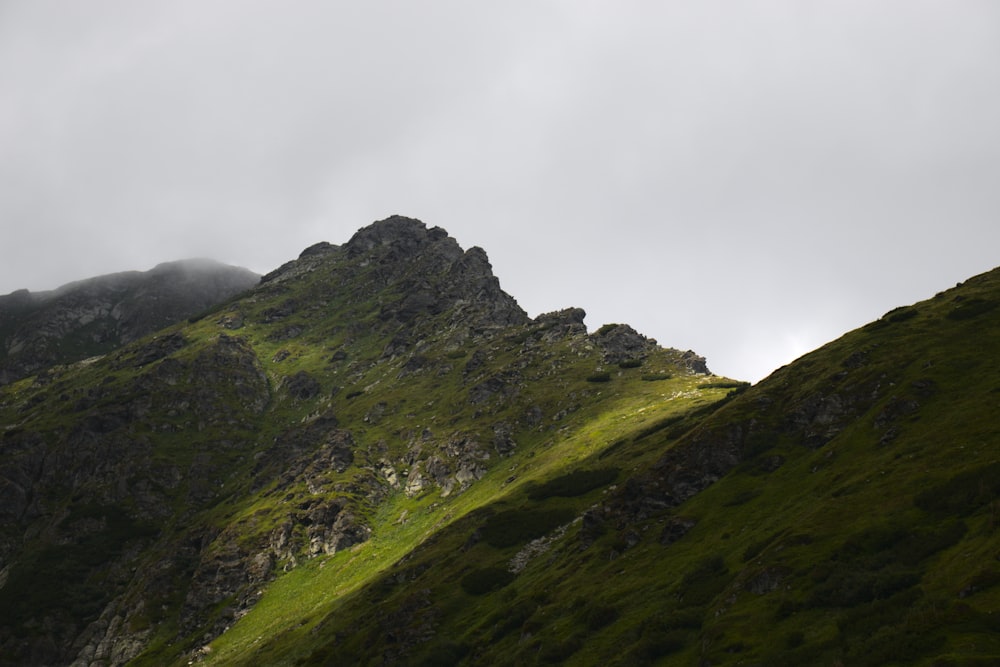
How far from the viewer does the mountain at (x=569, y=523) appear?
39.8 m

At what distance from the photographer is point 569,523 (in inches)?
3469

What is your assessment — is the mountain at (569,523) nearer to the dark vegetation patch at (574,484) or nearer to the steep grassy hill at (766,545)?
the steep grassy hill at (766,545)

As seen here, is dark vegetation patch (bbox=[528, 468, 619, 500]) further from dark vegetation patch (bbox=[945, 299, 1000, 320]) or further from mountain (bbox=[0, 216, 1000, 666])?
dark vegetation patch (bbox=[945, 299, 1000, 320])

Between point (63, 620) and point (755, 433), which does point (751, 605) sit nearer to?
point (755, 433)

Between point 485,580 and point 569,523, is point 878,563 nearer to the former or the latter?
point 485,580

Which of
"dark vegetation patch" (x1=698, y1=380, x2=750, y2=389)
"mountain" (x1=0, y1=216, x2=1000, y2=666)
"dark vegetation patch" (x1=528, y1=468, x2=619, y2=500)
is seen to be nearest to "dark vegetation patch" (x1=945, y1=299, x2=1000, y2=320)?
"mountain" (x1=0, y1=216, x2=1000, y2=666)

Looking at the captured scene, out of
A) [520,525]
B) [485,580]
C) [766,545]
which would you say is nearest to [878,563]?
[766,545]

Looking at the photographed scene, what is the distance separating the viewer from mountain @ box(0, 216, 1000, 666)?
3978 cm

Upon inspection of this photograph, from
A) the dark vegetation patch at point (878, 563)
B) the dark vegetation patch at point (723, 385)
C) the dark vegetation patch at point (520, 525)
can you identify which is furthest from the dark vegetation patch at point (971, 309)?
the dark vegetation patch at point (723, 385)

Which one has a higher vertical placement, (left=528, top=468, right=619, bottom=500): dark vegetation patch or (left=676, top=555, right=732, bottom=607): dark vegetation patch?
(left=528, top=468, right=619, bottom=500): dark vegetation patch

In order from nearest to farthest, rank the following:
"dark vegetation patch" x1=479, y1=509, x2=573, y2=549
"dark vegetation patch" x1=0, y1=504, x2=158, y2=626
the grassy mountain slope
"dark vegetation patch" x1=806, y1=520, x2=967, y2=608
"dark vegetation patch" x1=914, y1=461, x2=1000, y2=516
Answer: "dark vegetation patch" x1=806, y1=520, x2=967, y2=608, "dark vegetation patch" x1=914, y1=461, x2=1000, y2=516, "dark vegetation patch" x1=479, y1=509, x2=573, y2=549, the grassy mountain slope, "dark vegetation patch" x1=0, y1=504, x2=158, y2=626

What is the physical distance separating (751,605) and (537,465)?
8519cm

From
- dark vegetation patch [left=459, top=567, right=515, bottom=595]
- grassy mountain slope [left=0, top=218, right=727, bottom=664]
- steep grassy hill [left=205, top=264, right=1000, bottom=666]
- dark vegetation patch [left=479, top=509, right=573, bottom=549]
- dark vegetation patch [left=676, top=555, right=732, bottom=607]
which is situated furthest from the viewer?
grassy mountain slope [left=0, top=218, right=727, bottom=664]

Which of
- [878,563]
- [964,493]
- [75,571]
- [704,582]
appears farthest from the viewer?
[75,571]
